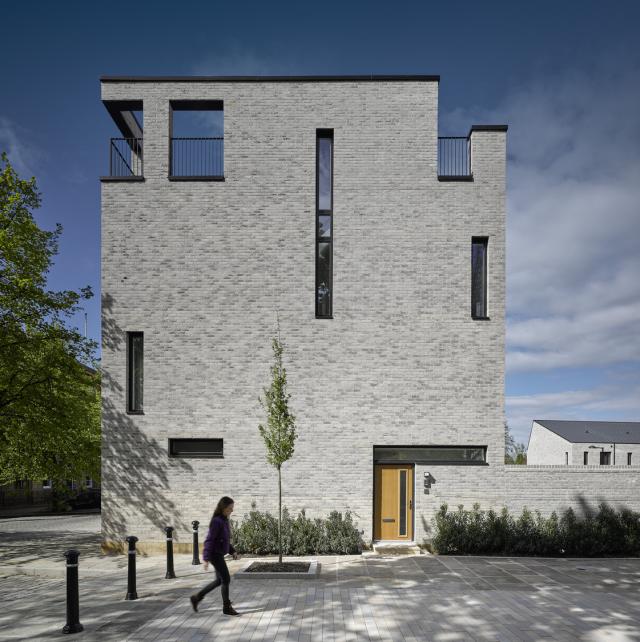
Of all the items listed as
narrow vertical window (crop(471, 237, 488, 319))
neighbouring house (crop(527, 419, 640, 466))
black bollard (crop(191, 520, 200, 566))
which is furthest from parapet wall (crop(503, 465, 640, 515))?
neighbouring house (crop(527, 419, 640, 466))

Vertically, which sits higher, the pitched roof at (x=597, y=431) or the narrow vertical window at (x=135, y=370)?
the narrow vertical window at (x=135, y=370)

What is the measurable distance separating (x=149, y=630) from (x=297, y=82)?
43.0 feet

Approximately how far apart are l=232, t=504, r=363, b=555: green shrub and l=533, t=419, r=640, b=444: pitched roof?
136 ft

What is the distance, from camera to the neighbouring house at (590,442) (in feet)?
150

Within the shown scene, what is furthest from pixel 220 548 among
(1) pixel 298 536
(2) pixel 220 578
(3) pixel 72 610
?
(1) pixel 298 536

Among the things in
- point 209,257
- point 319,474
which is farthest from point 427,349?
point 209,257

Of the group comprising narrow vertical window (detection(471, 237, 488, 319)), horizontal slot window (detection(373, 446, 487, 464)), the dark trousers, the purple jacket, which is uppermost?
narrow vertical window (detection(471, 237, 488, 319))

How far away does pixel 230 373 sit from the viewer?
13039mm

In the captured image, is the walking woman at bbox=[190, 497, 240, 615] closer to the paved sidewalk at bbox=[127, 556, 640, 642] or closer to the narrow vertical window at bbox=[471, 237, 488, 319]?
the paved sidewalk at bbox=[127, 556, 640, 642]

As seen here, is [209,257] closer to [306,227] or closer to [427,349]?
[306,227]

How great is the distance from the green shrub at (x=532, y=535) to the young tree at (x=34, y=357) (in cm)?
1015

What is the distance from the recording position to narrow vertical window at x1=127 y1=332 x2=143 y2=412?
1320 cm

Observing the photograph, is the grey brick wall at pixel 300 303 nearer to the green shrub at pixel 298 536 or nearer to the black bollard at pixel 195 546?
the green shrub at pixel 298 536

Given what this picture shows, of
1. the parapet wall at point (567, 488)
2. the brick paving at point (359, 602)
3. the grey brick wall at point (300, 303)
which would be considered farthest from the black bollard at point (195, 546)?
the parapet wall at point (567, 488)
